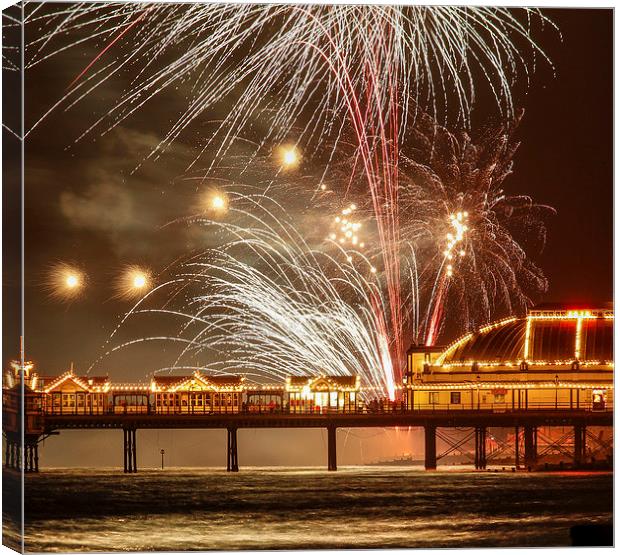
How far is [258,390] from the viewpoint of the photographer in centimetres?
9900

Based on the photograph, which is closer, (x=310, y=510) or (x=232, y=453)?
(x=310, y=510)

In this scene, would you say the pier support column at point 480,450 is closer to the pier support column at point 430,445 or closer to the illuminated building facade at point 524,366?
the pier support column at point 430,445

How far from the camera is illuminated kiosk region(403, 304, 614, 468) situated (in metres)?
95.2

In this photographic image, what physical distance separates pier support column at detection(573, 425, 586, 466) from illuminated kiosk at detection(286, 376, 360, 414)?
39.9ft

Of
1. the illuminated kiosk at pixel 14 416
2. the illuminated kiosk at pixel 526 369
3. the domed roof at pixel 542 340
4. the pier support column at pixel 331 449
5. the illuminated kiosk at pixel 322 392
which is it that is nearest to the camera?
the illuminated kiosk at pixel 14 416

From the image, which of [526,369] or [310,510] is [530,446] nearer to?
[526,369]

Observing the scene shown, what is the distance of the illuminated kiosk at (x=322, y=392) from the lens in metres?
98.2

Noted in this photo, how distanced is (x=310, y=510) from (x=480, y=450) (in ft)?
85.9

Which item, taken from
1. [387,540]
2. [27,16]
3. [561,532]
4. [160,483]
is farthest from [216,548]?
[160,483]

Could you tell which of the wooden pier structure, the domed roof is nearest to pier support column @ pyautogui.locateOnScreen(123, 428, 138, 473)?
the wooden pier structure

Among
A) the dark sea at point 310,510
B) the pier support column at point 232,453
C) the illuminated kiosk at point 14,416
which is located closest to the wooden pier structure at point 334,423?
the pier support column at point 232,453

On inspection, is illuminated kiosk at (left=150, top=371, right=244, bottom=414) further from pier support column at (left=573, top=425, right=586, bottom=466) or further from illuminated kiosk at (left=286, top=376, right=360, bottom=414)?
pier support column at (left=573, top=425, right=586, bottom=466)

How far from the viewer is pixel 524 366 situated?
97.9 m

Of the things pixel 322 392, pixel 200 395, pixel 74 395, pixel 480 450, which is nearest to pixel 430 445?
pixel 480 450
